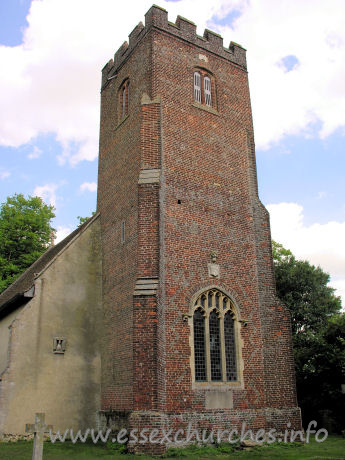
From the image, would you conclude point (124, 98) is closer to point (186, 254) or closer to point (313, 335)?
point (186, 254)

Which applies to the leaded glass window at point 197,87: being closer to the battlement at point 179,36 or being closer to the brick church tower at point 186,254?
the brick church tower at point 186,254

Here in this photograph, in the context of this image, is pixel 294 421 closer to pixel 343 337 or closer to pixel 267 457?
pixel 267 457

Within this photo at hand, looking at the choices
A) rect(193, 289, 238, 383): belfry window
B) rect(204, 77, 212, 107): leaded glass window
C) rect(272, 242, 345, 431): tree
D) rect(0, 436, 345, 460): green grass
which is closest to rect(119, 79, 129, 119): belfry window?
rect(204, 77, 212, 107): leaded glass window

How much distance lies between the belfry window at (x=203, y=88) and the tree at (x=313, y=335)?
11.2 m

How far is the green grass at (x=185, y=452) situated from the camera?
11.3m

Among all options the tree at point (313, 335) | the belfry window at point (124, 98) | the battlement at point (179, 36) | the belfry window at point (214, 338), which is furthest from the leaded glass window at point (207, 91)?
the tree at point (313, 335)

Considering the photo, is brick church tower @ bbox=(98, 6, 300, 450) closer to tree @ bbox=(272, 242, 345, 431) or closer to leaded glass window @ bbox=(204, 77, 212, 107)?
leaded glass window @ bbox=(204, 77, 212, 107)

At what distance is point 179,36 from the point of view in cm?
1739

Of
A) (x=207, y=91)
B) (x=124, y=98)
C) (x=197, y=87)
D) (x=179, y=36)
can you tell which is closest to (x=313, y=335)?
(x=207, y=91)

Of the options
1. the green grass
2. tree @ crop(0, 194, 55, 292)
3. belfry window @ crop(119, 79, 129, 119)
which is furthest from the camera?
tree @ crop(0, 194, 55, 292)

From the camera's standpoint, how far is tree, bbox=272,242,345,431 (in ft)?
62.5

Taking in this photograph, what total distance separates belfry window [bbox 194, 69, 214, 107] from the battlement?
123cm

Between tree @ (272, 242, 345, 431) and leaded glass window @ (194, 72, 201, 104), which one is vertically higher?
leaded glass window @ (194, 72, 201, 104)

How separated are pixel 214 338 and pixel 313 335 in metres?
14.8
